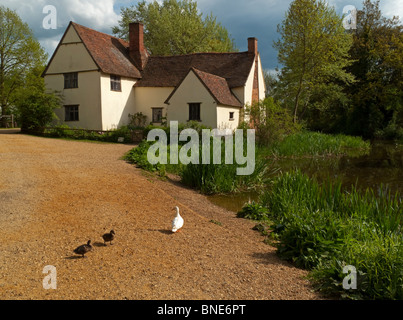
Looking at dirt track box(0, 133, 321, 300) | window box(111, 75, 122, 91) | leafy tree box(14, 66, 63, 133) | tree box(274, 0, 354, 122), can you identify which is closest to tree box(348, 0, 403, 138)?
tree box(274, 0, 354, 122)

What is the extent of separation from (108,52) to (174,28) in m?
14.5

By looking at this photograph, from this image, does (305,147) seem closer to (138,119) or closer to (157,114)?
(157,114)

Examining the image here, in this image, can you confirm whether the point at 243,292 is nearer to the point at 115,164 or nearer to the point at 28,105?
the point at 115,164

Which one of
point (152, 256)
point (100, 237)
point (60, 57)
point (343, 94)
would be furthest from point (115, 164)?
point (343, 94)

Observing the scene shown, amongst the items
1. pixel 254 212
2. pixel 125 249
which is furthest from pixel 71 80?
pixel 125 249

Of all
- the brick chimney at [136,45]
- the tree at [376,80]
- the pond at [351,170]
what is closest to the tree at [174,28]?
the brick chimney at [136,45]

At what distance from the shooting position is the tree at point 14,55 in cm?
3847

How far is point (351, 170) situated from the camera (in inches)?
728

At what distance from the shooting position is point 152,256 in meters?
5.64

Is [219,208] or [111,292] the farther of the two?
[219,208]

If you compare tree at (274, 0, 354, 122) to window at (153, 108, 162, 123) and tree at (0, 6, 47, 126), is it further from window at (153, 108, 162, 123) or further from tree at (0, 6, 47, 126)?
tree at (0, 6, 47, 126)

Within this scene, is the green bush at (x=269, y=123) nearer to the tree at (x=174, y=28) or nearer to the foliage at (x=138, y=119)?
the foliage at (x=138, y=119)

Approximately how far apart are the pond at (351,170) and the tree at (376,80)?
1158 centimetres

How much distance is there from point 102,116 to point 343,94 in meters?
25.5
